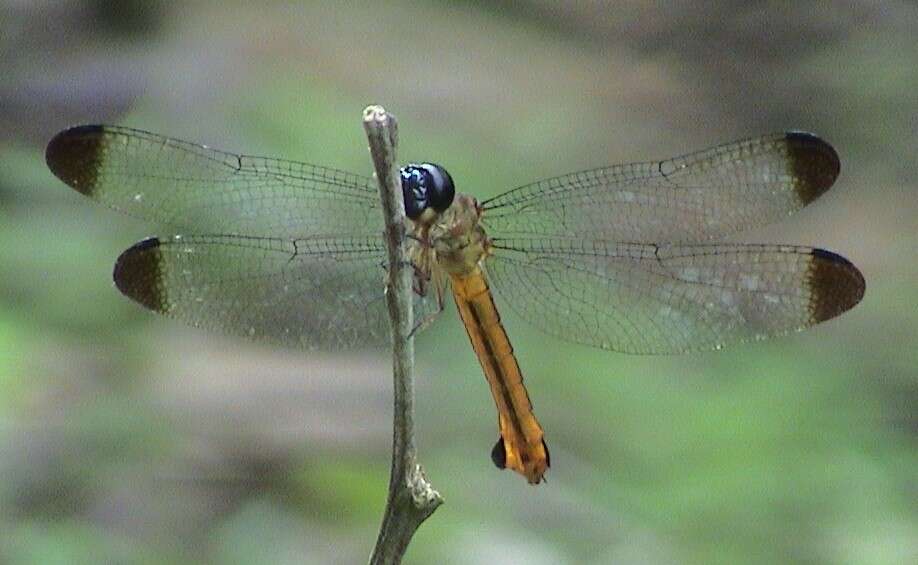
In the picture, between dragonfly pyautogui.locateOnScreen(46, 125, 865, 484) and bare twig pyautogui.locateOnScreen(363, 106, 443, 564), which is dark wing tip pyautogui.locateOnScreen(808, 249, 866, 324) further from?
bare twig pyautogui.locateOnScreen(363, 106, 443, 564)

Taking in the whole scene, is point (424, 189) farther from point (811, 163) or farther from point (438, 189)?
point (811, 163)

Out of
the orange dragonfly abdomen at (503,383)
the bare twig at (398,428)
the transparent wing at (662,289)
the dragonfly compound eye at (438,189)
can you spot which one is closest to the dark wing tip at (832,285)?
the transparent wing at (662,289)

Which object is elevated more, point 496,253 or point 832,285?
point 832,285

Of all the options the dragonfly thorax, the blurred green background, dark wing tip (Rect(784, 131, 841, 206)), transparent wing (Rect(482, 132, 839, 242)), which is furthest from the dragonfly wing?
the blurred green background

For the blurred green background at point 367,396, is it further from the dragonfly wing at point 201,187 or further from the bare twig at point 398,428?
the bare twig at point 398,428

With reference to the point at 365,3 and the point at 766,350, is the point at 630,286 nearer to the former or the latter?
the point at 766,350

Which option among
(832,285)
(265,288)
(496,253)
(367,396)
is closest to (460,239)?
(496,253)
